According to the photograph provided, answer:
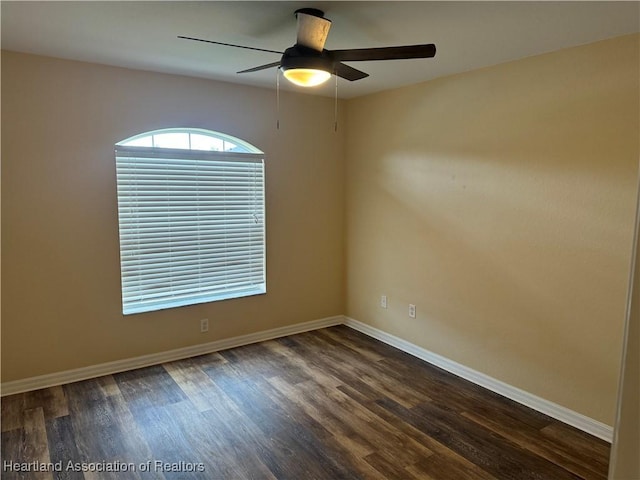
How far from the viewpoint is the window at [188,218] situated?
3.48m

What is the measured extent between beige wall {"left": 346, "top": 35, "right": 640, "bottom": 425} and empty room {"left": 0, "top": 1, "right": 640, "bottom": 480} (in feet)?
0.06

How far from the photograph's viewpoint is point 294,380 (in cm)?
337

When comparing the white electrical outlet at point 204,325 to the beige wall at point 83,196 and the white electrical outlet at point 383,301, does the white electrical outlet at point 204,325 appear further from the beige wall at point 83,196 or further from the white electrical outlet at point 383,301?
the white electrical outlet at point 383,301

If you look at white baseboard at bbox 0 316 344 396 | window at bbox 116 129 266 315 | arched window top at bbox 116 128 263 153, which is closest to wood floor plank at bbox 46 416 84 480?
white baseboard at bbox 0 316 344 396

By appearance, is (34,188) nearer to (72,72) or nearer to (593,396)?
(72,72)

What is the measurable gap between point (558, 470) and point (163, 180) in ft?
11.4

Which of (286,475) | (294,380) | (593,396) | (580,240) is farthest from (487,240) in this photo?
(286,475)

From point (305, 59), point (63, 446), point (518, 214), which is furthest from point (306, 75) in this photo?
point (63, 446)

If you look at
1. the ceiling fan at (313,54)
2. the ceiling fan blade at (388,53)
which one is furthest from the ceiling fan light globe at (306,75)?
the ceiling fan blade at (388,53)

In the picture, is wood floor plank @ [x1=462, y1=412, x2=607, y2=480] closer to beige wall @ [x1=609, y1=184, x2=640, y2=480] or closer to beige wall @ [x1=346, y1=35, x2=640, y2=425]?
beige wall @ [x1=346, y1=35, x2=640, y2=425]

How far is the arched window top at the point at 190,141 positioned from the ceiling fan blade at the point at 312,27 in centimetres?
182

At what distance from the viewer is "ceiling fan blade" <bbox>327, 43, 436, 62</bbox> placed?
6.30ft

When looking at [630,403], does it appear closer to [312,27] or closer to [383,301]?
[312,27]

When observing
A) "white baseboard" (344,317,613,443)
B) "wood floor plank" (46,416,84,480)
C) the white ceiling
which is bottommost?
"wood floor plank" (46,416,84,480)
